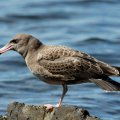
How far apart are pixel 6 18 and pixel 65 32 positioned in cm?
283

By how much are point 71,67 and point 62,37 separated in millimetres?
11963

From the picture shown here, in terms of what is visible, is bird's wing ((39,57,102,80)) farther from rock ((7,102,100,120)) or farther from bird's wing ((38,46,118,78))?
rock ((7,102,100,120))

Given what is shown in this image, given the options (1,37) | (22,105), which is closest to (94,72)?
(22,105)

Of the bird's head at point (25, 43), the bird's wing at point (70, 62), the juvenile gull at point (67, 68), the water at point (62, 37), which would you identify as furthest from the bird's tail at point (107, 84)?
the water at point (62, 37)

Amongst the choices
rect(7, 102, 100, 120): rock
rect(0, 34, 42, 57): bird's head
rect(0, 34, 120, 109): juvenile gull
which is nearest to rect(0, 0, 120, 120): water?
rect(0, 34, 42, 57): bird's head

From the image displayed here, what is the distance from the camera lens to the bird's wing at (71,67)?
40.4ft

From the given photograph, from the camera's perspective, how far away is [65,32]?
25188 mm

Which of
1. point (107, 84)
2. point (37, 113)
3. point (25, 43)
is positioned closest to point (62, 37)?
point (25, 43)

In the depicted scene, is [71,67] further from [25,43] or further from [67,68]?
[25,43]

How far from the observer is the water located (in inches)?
733

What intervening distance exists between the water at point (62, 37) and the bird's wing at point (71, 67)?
13.0 ft

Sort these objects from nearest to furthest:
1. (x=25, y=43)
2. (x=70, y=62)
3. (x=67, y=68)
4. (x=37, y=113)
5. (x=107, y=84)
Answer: (x=37, y=113) → (x=107, y=84) → (x=70, y=62) → (x=67, y=68) → (x=25, y=43)

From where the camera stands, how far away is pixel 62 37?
79.9 feet

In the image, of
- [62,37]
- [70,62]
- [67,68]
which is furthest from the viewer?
[62,37]
